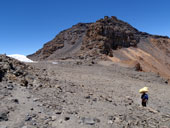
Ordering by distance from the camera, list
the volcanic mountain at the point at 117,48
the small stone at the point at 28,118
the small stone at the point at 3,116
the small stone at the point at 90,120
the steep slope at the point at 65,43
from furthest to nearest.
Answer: the steep slope at the point at 65,43 < the volcanic mountain at the point at 117,48 < the small stone at the point at 90,120 < the small stone at the point at 28,118 < the small stone at the point at 3,116

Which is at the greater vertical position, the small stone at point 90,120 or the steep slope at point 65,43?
the steep slope at point 65,43

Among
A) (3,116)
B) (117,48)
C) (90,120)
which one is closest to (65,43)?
(117,48)

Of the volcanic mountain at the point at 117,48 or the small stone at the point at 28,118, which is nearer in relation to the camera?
the small stone at the point at 28,118

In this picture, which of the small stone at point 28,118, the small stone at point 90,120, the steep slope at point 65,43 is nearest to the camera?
the small stone at point 28,118

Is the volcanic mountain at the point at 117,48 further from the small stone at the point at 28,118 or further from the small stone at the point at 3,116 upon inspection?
the small stone at the point at 3,116

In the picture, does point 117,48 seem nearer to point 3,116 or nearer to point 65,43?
point 65,43

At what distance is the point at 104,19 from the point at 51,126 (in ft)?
125

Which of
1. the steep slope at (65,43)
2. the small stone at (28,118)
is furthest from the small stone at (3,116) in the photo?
the steep slope at (65,43)

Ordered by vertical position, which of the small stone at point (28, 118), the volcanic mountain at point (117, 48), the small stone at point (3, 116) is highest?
the volcanic mountain at point (117, 48)


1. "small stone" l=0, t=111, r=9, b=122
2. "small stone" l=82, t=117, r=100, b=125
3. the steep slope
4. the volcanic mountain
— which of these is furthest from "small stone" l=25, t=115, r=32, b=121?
the steep slope

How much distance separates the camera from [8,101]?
4617mm

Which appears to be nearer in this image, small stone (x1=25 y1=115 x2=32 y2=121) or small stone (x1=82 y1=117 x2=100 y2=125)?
small stone (x1=25 y1=115 x2=32 y2=121)

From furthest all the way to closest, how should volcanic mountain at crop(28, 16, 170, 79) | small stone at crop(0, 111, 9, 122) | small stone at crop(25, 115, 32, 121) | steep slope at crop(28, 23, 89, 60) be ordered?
steep slope at crop(28, 23, 89, 60) → volcanic mountain at crop(28, 16, 170, 79) → small stone at crop(25, 115, 32, 121) → small stone at crop(0, 111, 9, 122)

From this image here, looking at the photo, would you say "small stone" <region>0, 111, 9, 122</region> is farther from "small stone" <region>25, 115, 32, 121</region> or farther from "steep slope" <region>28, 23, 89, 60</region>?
"steep slope" <region>28, 23, 89, 60</region>
